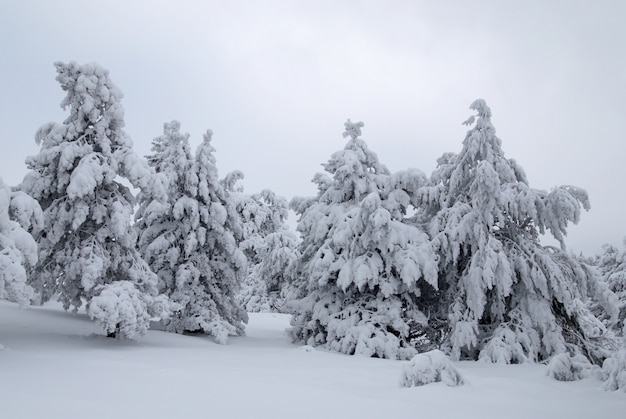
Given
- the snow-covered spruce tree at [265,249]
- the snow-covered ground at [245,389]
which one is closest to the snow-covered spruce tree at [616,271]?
the snow-covered spruce tree at [265,249]

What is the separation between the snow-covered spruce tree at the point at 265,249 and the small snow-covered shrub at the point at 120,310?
1522cm

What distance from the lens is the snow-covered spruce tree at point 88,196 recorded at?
39.7 feet

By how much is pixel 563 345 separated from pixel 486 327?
2089 millimetres

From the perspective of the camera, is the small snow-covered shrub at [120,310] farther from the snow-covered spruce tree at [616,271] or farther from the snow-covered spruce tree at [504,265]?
the snow-covered spruce tree at [616,271]

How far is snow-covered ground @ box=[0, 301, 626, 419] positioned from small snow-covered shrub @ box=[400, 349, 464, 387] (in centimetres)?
16

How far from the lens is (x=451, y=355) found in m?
13.1

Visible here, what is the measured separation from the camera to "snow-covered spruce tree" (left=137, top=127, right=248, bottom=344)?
16.3m

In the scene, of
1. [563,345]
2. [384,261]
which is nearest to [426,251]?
[384,261]

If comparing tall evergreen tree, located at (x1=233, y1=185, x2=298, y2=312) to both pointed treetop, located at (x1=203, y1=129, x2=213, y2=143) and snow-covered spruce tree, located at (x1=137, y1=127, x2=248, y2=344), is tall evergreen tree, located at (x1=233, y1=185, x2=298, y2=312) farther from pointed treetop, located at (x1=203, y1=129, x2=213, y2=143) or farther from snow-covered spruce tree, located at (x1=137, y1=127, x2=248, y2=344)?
pointed treetop, located at (x1=203, y1=129, x2=213, y2=143)

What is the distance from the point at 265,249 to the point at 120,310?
1943 cm

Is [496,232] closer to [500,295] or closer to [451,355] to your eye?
[500,295]

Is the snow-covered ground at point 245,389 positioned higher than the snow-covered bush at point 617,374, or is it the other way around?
the snow-covered bush at point 617,374

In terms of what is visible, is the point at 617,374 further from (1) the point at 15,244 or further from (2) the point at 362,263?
(1) the point at 15,244

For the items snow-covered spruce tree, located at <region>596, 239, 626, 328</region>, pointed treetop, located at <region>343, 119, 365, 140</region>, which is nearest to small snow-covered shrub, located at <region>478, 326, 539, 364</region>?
pointed treetop, located at <region>343, 119, 365, 140</region>
